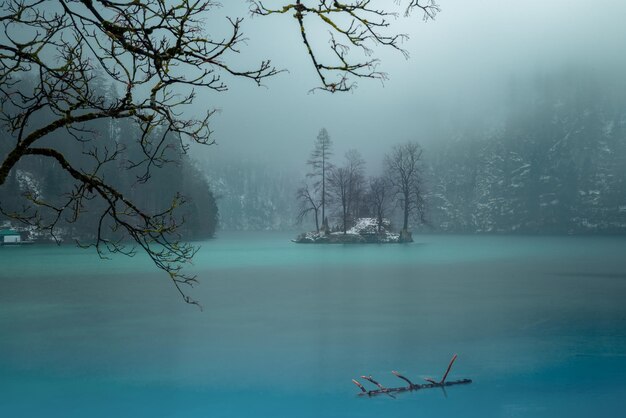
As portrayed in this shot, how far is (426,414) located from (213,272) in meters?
25.0

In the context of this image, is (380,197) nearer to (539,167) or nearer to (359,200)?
(359,200)

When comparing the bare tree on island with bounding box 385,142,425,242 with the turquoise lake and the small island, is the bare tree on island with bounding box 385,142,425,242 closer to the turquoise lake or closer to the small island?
the small island

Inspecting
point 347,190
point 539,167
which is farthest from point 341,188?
point 539,167

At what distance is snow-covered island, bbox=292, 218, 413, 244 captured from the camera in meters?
61.4

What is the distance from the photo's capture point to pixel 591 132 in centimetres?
13250

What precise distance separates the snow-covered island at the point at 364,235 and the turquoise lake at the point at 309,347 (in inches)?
1291

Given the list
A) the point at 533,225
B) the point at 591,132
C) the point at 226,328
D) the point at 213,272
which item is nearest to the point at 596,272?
the point at 213,272

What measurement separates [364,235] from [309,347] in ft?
156

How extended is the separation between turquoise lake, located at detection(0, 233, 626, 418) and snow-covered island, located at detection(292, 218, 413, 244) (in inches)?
1291

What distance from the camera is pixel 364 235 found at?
61594 millimetres

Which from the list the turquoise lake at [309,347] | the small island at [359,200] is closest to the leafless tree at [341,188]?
the small island at [359,200]

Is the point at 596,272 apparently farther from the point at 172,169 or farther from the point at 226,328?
the point at 172,169

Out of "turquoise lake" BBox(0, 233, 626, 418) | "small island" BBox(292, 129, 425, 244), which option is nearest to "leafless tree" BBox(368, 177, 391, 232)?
"small island" BBox(292, 129, 425, 244)

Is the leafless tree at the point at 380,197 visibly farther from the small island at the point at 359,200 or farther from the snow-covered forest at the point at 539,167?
the snow-covered forest at the point at 539,167
